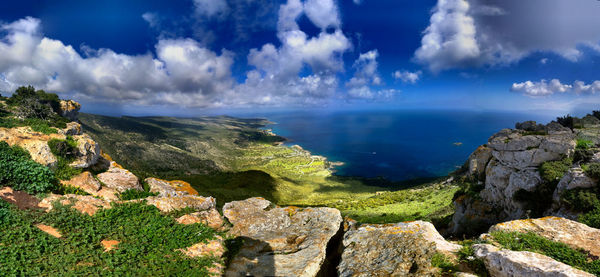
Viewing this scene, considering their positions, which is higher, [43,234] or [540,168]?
[540,168]

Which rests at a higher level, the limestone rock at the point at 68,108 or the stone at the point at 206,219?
the limestone rock at the point at 68,108

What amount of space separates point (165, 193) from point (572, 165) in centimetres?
2656

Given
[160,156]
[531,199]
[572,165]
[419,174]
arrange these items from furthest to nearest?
[419,174], [160,156], [531,199], [572,165]

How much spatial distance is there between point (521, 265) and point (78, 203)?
16124 mm

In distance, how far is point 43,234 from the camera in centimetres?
746

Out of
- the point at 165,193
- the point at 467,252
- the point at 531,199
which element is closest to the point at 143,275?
the point at 165,193

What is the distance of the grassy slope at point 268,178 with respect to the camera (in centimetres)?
3870

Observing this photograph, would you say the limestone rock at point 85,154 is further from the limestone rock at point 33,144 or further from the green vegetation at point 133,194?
the green vegetation at point 133,194

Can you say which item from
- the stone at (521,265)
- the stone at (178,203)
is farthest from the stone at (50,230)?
the stone at (521,265)

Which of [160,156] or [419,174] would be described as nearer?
[160,156]

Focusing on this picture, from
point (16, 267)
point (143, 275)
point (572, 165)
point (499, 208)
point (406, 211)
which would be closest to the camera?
point (16, 267)

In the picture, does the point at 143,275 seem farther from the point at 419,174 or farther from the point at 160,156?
the point at 419,174

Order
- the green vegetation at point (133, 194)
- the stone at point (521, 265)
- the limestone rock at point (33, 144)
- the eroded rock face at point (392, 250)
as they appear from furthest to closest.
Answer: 1. the limestone rock at point (33, 144)
2. the green vegetation at point (133, 194)
3. the eroded rock face at point (392, 250)
4. the stone at point (521, 265)

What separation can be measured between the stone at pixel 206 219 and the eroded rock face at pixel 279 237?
1.98ft
